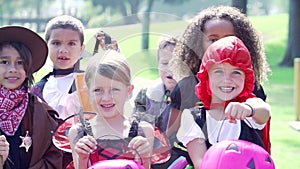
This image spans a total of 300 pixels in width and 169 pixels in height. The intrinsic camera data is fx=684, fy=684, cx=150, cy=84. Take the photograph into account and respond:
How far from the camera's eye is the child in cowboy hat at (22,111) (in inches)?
151

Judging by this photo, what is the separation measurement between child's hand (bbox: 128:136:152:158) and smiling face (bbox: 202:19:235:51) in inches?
34.2

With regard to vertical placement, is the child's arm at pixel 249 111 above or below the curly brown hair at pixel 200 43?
below

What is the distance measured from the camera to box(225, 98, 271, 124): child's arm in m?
3.17

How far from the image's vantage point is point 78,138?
3.50m

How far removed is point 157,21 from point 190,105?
500 mm

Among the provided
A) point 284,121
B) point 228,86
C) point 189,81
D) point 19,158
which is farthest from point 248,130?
point 284,121

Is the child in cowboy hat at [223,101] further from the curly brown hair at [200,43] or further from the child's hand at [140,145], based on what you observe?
the curly brown hair at [200,43]

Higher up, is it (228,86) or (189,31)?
(189,31)

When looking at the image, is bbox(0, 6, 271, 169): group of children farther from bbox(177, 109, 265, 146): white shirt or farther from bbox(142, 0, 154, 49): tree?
bbox(142, 0, 154, 49): tree

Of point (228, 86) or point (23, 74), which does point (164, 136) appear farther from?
point (23, 74)

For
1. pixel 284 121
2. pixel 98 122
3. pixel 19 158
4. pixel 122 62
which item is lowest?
pixel 284 121

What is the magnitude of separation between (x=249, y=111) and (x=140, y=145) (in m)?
0.55

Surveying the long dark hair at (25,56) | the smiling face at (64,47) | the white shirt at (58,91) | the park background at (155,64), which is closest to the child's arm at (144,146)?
the park background at (155,64)

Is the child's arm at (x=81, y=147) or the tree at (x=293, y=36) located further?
the tree at (x=293, y=36)
